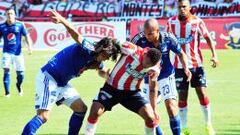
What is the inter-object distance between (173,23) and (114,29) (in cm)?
2055

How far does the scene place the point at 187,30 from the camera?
11.7m

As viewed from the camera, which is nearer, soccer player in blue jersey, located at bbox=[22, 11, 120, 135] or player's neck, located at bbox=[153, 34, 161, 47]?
soccer player in blue jersey, located at bbox=[22, 11, 120, 135]

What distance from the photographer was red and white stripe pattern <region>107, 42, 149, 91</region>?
934 cm

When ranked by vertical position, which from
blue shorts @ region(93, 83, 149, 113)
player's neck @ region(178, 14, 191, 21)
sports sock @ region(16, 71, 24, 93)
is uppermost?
player's neck @ region(178, 14, 191, 21)

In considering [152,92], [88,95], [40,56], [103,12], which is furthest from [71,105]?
[103,12]

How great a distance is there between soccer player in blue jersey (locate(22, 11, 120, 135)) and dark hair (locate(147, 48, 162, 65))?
1.48 feet

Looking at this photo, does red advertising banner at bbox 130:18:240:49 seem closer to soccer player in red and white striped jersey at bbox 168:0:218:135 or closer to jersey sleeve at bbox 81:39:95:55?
soccer player in red and white striped jersey at bbox 168:0:218:135

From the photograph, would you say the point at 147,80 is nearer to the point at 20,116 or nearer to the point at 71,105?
the point at 71,105

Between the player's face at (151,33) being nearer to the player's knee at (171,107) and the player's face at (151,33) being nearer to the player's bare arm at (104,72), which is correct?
the player's bare arm at (104,72)

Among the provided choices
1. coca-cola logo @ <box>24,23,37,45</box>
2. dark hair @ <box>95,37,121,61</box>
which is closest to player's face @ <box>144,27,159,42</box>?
dark hair @ <box>95,37,121,61</box>

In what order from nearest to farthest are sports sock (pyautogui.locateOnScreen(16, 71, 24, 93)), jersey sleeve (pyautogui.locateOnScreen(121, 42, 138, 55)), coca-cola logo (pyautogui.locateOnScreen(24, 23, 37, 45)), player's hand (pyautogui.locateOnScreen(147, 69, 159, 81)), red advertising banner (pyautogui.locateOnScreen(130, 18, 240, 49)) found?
jersey sleeve (pyautogui.locateOnScreen(121, 42, 138, 55)) → player's hand (pyautogui.locateOnScreen(147, 69, 159, 81)) → sports sock (pyautogui.locateOnScreen(16, 71, 24, 93)) → red advertising banner (pyautogui.locateOnScreen(130, 18, 240, 49)) → coca-cola logo (pyautogui.locateOnScreen(24, 23, 37, 45))

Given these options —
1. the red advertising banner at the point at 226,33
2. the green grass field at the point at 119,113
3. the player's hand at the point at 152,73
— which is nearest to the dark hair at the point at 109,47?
the player's hand at the point at 152,73

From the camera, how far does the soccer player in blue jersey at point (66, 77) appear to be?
9250 millimetres

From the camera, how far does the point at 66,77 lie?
973 cm
